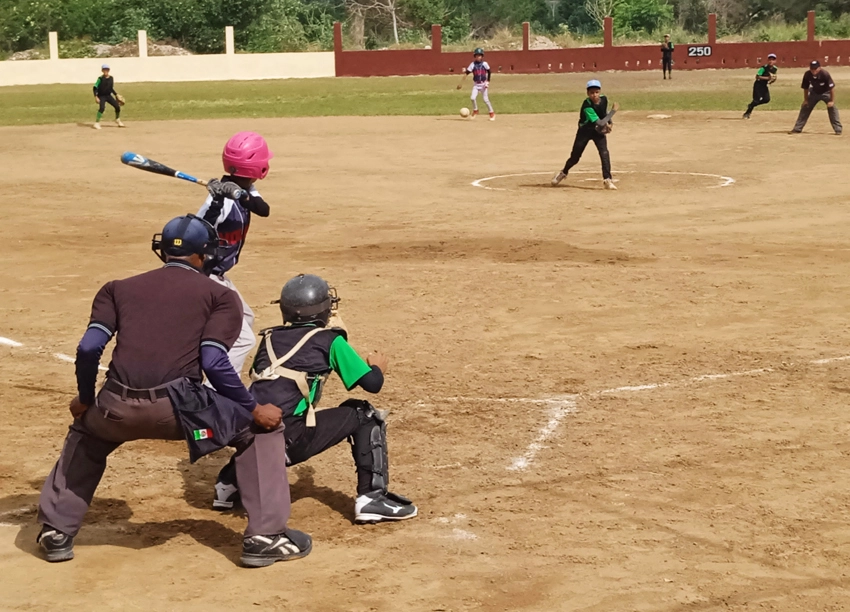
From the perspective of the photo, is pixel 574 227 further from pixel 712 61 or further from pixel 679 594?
pixel 712 61

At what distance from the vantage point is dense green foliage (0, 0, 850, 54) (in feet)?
258

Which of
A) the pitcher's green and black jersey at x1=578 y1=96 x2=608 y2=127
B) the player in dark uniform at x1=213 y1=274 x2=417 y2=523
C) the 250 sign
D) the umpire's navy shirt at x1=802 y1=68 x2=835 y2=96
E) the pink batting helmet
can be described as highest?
the 250 sign

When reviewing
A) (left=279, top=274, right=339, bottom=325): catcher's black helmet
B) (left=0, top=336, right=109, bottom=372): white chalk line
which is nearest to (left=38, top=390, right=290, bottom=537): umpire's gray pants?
(left=279, top=274, right=339, bottom=325): catcher's black helmet

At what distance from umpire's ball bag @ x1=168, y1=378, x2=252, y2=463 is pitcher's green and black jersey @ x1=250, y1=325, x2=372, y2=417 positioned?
579mm

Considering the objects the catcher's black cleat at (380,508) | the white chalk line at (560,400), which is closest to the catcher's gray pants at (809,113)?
the white chalk line at (560,400)

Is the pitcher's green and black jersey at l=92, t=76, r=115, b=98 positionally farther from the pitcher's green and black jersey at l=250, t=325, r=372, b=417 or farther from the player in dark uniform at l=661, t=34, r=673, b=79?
the pitcher's green and black jersey at l=250, t=325, r=372, b=417

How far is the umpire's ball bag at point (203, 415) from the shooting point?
6336 millimetres

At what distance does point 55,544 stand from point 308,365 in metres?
1.66

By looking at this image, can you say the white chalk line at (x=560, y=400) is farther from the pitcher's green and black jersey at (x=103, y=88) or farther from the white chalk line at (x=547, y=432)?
the pitcher's green and black jersey at (x=103, y=88)

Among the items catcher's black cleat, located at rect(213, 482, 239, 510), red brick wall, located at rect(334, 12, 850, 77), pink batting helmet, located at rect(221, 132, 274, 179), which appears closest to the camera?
catcher's black cleat, located at rect(213, 482, 239, 510)

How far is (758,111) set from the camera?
1548 inches

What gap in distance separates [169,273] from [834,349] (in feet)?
22.9

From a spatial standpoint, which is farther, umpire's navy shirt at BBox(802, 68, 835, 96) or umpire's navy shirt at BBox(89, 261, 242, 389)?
umpire's navy shirt at BBox(802, 68, 835, 96)

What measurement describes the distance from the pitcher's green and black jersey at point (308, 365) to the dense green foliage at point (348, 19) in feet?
239
